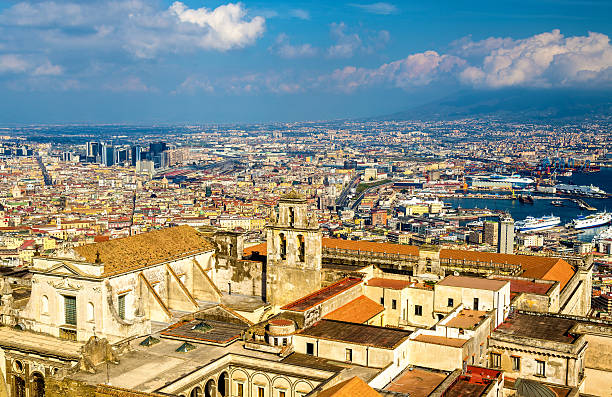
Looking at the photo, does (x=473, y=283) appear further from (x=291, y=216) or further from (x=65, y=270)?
(x=65, y=270)

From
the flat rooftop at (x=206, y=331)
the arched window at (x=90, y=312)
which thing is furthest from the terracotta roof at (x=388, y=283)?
the arched window at (x=90, y=312)

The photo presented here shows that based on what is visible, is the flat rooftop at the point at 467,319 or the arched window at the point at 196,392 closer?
the arched window at the point at 196,392

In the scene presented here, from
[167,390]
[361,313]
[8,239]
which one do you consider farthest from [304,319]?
[8,239]

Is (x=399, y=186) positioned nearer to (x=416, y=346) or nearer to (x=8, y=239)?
(x=8, y=239)

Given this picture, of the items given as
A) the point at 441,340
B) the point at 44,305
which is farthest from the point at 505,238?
the point at 44,305

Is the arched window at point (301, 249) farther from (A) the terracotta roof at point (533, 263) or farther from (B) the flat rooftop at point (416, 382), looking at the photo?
(A) the terracotta roof at point (533, 263)

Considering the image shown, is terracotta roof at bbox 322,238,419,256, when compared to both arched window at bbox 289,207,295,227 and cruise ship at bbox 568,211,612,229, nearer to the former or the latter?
arched window at bbox 289,207,295,227

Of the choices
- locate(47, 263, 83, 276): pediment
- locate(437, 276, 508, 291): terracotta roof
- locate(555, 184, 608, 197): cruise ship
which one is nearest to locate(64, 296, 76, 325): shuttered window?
locate(47, 263, 83, 276): pediment
